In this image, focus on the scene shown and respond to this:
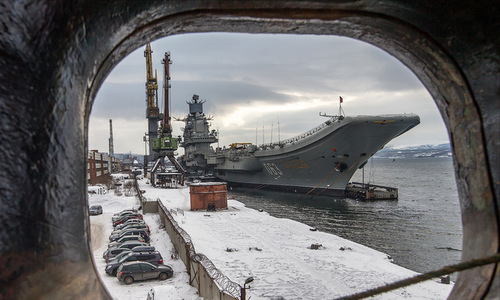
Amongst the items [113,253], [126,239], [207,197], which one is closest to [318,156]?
[207,197]

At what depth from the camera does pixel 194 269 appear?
8.20 metres

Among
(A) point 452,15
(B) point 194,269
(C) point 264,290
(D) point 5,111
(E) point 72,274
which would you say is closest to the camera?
(D) point 5,111

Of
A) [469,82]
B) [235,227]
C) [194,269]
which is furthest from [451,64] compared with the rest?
[235,227]

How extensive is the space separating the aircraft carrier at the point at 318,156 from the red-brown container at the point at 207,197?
904 cm

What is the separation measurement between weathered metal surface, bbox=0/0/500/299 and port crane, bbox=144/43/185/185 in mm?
22329

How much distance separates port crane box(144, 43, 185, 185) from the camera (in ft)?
118

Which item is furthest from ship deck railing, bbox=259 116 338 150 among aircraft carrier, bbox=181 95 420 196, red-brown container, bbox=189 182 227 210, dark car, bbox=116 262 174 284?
dark car, bbox=116 262 174 284

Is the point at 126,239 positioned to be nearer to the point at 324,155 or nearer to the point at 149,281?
the point at 149,281

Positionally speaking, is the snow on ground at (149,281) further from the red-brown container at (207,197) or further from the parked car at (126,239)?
the red-brown container at (207,197)

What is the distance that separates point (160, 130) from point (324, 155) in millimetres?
22635

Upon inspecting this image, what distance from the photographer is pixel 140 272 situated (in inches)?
356

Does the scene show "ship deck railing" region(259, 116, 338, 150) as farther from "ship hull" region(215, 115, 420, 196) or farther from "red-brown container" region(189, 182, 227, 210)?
"red-brown container" region(189, 182, 227, 210)

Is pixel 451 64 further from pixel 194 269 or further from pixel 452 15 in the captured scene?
pixel 194 269

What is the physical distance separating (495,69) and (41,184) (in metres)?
1.53
